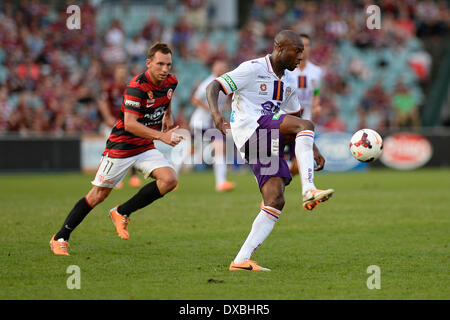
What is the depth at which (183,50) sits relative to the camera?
24.8 m

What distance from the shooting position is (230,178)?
62.0 ft

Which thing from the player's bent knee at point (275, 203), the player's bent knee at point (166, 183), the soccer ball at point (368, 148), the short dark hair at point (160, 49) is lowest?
the player's bent knee at point (275, 203)

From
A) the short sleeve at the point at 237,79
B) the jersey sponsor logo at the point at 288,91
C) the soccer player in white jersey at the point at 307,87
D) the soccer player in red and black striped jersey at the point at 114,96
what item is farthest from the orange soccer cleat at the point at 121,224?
the soccer player in red and black striped jersey at the point at 114,96

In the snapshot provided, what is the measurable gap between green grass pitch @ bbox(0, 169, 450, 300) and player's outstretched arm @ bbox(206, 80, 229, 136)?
4.35 feet

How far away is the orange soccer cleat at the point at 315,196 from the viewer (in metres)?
5.89

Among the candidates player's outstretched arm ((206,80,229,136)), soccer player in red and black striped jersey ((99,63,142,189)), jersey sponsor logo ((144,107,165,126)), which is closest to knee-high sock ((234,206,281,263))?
player's outstretched arm ((206,80,229,136))

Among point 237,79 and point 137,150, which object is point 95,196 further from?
point 237,79

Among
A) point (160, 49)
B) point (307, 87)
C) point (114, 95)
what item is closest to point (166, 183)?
point (160, 49)

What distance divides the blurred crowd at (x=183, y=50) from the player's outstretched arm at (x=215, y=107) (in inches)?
549

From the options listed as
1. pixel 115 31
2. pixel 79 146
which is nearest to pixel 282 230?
pixel 79 146

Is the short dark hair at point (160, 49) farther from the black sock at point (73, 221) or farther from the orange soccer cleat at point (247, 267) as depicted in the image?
the orange soccer cleat at point (247, 267)

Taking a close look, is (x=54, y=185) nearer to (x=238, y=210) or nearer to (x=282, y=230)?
(x=238, y=210)

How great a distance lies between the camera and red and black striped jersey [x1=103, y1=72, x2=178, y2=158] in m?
7.23
